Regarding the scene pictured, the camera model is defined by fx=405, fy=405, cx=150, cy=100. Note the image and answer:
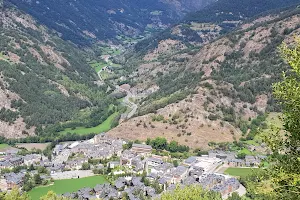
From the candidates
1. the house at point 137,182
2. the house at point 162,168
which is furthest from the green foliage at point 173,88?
the house at point 137,182

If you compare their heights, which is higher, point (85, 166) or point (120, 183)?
point (85, 166)

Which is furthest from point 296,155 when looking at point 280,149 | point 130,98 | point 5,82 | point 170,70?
point 170,70

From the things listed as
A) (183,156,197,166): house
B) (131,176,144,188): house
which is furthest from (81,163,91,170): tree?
(183,156,197,166): house

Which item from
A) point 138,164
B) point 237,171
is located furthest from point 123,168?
point 237,171

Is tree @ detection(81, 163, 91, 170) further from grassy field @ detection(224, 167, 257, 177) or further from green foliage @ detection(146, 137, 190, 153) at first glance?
grassy field @ detection(224, 167, 257, 177)

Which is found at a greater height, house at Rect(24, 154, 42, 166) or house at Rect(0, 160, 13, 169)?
house at Rect(24, 154, 42, 166)

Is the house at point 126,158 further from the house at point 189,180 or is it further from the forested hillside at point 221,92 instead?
the house at point 189,180

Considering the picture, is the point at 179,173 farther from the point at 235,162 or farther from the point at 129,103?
the point at 129,103
